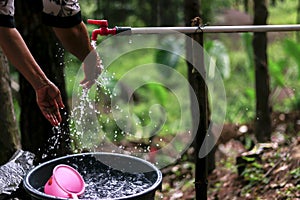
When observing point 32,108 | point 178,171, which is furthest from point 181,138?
point 32,108

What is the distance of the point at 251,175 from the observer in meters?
3.95

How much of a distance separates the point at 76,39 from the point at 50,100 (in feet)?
1.53

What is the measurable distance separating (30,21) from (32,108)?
2.26 ft

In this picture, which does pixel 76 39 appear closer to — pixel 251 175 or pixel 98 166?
pixel 98 166

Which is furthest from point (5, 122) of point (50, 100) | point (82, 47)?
point (50, 100)

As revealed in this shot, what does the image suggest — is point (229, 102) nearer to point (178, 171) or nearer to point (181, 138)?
point (181, 138)

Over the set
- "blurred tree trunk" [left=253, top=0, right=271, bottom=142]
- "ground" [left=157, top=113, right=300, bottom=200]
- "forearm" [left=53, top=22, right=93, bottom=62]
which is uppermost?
"forearm" [left=53, top=22, right=93, bottom=62]

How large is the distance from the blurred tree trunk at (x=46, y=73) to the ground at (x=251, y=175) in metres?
1.01

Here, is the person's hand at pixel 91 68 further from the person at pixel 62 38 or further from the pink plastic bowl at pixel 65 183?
the pink plastic bowl at pixel 65 183

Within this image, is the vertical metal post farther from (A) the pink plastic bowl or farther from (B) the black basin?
(A) the pink plastic bowl

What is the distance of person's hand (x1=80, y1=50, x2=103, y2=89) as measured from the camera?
2.81 metres

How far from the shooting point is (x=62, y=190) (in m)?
2.46

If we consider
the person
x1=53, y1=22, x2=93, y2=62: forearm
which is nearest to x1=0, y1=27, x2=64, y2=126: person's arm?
the person

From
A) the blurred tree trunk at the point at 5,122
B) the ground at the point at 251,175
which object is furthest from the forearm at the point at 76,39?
the ground at the point at 251,175
